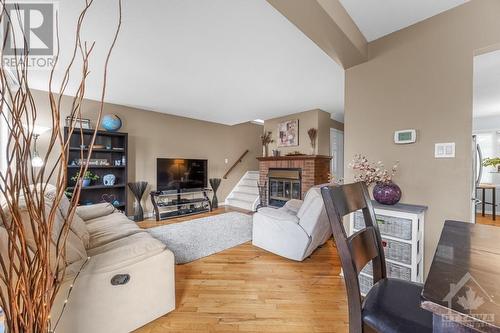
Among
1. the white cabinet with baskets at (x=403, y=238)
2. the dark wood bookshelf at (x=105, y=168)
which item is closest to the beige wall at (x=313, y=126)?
the white cabinet with baskets at (x=403, y=238)

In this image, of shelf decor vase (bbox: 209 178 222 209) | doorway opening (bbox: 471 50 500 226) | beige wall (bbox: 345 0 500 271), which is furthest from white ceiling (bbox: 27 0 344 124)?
doorway opening (bbox: 471 50 500 226)

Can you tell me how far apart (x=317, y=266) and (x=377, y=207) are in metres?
1.00

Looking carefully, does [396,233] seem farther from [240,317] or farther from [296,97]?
[296,97]

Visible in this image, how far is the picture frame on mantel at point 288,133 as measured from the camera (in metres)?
5.03

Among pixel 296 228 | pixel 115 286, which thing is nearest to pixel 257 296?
pixel 296 228

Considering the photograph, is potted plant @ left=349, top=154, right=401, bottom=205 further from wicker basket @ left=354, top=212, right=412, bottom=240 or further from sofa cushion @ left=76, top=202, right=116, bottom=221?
sofa cushion @ left=76, top=202, right=116, bottom=221

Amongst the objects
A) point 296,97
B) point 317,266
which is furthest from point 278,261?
point 296,97

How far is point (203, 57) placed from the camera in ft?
7.69

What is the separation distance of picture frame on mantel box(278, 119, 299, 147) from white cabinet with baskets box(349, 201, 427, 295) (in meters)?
3.38

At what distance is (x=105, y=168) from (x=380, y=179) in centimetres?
445

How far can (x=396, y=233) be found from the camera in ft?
5.53

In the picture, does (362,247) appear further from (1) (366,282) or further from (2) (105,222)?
(2) (105,222)

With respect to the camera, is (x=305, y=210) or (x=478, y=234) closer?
(x=478, y=234)

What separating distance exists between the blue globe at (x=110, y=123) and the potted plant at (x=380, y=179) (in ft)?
13.3
